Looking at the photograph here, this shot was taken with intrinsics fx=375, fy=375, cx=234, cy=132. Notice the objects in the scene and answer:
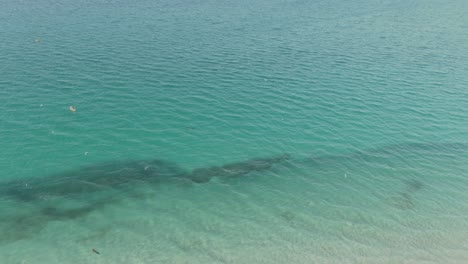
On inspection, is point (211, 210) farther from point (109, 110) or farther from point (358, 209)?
point (109, 110)

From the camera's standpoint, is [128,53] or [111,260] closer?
[111,260]

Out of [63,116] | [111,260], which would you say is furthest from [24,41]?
[111,260]

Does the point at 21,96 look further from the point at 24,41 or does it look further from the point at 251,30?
the point at 251,30

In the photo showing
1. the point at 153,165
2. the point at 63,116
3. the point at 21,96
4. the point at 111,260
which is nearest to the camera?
the point at 111,260

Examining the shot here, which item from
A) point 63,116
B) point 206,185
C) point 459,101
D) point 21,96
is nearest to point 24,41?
point 21,96

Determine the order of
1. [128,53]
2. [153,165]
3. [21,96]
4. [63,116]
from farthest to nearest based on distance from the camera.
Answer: [128,53] → [21,96] → [63,116] → [153,165]

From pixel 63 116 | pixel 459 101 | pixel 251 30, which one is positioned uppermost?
pixel 251 30

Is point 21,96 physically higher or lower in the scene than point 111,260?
higher
